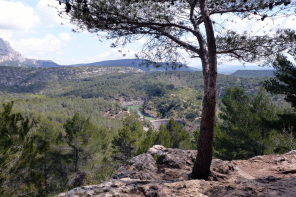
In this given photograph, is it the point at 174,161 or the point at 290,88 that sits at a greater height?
the point at 290,88

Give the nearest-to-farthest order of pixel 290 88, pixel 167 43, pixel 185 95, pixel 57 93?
pixel 167 43 < pixel 290 88 < pixel 185 95 < pixel 57 93

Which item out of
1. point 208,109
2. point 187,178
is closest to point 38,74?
point 187,178

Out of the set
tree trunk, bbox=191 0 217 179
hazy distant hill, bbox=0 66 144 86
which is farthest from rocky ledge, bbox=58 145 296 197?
hazy distant hill, bbox=0 66 144 86

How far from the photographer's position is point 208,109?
3.91 metres

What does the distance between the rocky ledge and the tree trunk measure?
1.16 feet

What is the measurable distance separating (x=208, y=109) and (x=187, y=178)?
161cm

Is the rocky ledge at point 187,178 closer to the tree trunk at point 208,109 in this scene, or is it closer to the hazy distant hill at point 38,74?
the tree trunk at point 208,109

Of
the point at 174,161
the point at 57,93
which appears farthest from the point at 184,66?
the point at 57,93

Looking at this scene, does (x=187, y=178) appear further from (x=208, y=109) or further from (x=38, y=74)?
(x=38, y=74)

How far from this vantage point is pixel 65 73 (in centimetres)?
18662

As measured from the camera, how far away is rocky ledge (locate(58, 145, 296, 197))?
2.97m

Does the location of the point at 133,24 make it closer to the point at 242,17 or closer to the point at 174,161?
the point at 242,17

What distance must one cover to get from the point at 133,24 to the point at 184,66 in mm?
1902

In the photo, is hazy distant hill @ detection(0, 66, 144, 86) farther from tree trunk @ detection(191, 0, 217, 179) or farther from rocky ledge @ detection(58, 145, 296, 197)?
tree trunk @ detection(191, 0, 217, 179)
